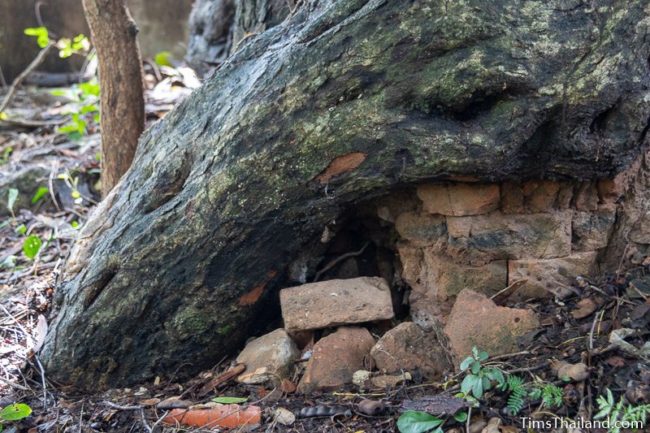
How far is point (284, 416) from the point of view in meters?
2.85

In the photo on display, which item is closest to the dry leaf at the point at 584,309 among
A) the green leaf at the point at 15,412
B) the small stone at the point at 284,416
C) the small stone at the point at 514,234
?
the small stone at the point at 514,234

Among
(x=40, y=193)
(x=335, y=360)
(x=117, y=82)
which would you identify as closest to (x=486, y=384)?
(x=335, y=360)

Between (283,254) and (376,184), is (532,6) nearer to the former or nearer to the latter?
(376,184)

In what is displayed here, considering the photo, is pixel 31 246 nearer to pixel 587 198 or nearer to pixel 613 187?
pixel 587 198

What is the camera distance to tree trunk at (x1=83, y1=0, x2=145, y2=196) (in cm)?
450

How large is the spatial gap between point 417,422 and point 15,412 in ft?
5.47

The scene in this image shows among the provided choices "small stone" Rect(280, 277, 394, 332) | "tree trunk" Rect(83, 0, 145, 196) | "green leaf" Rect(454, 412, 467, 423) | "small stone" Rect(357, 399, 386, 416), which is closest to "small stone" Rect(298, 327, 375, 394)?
"small stone" Rect(280, 277, 394, 332)

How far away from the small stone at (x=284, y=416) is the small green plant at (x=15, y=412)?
1049 mm

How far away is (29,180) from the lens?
5.81 m

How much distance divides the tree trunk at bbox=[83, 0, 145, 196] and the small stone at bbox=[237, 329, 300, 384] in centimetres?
195

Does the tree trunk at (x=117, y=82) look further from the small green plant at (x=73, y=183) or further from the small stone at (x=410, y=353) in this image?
the small stone at (x=410, y=353)

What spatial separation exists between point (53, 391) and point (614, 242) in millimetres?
2622

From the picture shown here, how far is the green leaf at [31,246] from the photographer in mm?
4684

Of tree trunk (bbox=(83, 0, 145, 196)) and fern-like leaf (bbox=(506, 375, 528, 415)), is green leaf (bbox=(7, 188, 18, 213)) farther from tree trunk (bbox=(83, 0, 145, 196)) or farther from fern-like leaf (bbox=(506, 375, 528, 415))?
fern-like leaf (bbox=(506, 375, 528, 415))
